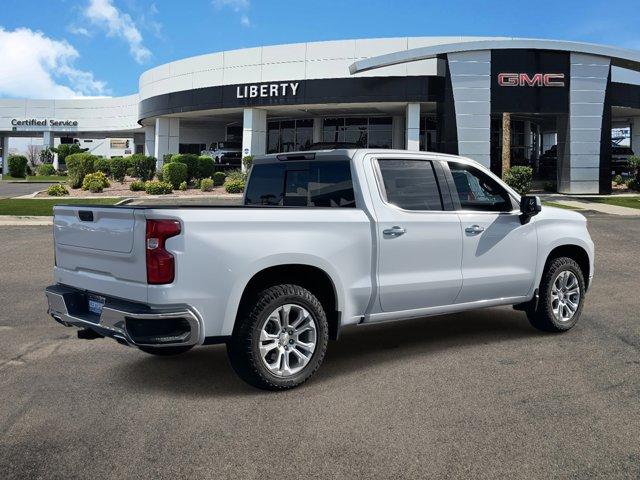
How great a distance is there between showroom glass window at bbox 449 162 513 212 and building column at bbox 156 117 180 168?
44.4m

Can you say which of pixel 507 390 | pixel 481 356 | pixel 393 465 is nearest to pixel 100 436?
pixel 393 465

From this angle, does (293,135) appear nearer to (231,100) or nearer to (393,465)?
(231,100)

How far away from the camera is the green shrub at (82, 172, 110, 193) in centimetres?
3216

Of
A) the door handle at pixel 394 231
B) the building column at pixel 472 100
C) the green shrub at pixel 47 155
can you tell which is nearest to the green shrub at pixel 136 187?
the building column at pixel 472 100

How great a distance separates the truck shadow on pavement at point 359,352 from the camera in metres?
5.05

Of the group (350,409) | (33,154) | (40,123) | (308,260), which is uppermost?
(40,123)

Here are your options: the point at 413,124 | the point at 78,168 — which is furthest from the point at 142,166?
the point at 413,124

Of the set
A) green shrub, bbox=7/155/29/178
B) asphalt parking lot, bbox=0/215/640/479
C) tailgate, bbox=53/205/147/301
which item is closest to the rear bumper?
tailgate, bbox=53/205/147/301

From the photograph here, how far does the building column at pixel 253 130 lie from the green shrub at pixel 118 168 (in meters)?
7.36

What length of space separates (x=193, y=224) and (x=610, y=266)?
30.9ft

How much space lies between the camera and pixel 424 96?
3441 cm

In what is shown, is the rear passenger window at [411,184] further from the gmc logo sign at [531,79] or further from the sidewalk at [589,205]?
the gmc logo sign at [531,79]

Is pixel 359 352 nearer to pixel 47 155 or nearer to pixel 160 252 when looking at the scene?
pixel 160 252

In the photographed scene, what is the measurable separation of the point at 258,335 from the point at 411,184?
6.71 ft
